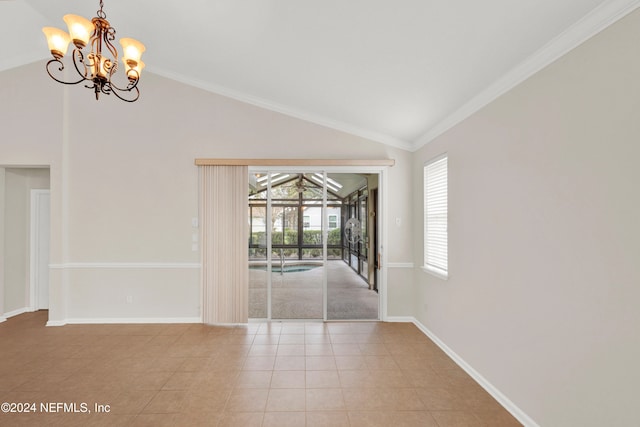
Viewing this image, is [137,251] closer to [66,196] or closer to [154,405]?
[66,196]

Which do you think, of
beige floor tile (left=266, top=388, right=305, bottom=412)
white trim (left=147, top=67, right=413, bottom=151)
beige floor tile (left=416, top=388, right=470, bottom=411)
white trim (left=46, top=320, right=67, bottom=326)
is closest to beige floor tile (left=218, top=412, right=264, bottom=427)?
beige floor tile (left=266, top=388, right=305, bottom=412)

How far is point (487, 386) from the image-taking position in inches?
111

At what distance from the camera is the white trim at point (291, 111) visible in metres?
4.68

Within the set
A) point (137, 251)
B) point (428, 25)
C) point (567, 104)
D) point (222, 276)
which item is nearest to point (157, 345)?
point (222, 276)

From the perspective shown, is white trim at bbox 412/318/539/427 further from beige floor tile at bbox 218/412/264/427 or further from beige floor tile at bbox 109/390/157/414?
beige floor tile at bbox 109/390/157/414

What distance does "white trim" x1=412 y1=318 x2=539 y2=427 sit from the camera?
2371mm

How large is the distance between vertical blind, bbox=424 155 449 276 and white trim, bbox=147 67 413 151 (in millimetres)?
790

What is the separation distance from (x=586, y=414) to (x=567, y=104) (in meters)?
1.91

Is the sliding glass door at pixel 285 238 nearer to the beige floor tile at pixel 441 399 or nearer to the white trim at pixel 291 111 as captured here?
the white trim at pixel 291 111

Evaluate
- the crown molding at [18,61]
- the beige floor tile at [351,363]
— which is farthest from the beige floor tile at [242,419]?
the crown molding at [18,61]

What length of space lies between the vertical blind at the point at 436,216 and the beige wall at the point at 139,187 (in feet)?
3.36

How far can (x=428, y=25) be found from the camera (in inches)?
89.0

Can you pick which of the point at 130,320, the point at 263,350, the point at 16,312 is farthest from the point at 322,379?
the point at 16,312

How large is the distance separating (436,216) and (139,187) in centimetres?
427
